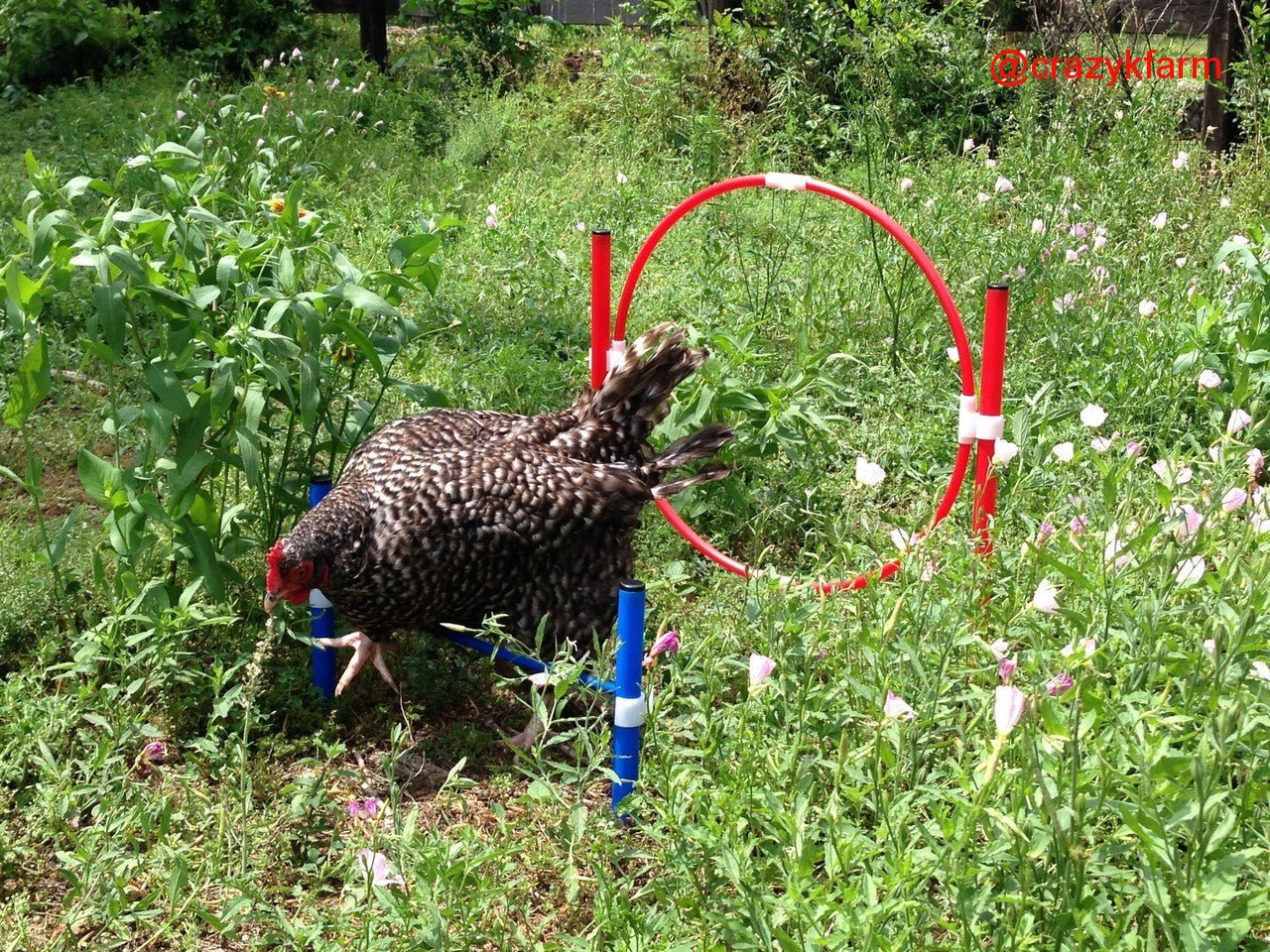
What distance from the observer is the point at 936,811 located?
2.05 metres

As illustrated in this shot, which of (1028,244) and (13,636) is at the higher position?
(1028,244)

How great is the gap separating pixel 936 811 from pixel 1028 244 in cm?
362

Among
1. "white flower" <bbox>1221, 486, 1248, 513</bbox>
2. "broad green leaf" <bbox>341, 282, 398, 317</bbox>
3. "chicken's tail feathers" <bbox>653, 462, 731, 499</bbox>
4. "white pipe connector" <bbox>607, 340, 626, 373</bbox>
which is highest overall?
"broad green leaf" <bbox>341, 282, 398, 317</bbox>

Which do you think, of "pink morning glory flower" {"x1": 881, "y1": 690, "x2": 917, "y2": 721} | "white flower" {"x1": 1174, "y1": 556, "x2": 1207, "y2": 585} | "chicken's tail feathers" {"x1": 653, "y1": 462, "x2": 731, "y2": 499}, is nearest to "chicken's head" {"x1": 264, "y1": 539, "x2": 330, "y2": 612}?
"chicken's tail feathers" {"x1": 653, "y1": 462, "x2": 731, "y2": 499}

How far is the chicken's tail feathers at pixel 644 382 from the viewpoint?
351 cm

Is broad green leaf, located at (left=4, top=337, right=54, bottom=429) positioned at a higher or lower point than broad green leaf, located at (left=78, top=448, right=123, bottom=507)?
higher

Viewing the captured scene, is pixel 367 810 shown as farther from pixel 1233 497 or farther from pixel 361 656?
pixel 1233 497

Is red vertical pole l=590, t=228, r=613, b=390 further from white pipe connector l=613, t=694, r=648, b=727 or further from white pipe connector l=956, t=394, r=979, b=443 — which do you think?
white pipe connector l=613, t=694, r=648, b=727

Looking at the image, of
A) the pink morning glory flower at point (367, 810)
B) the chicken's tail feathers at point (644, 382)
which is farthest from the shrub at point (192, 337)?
the pink morning glory flower at point (367, 810)

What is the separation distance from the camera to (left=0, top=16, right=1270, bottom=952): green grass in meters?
2.02

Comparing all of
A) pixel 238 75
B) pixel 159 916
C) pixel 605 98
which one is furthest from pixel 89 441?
pixel 238 75

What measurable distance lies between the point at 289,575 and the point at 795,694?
1.24m

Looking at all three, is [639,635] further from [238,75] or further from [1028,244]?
[238,75]

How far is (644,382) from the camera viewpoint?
3514mm
